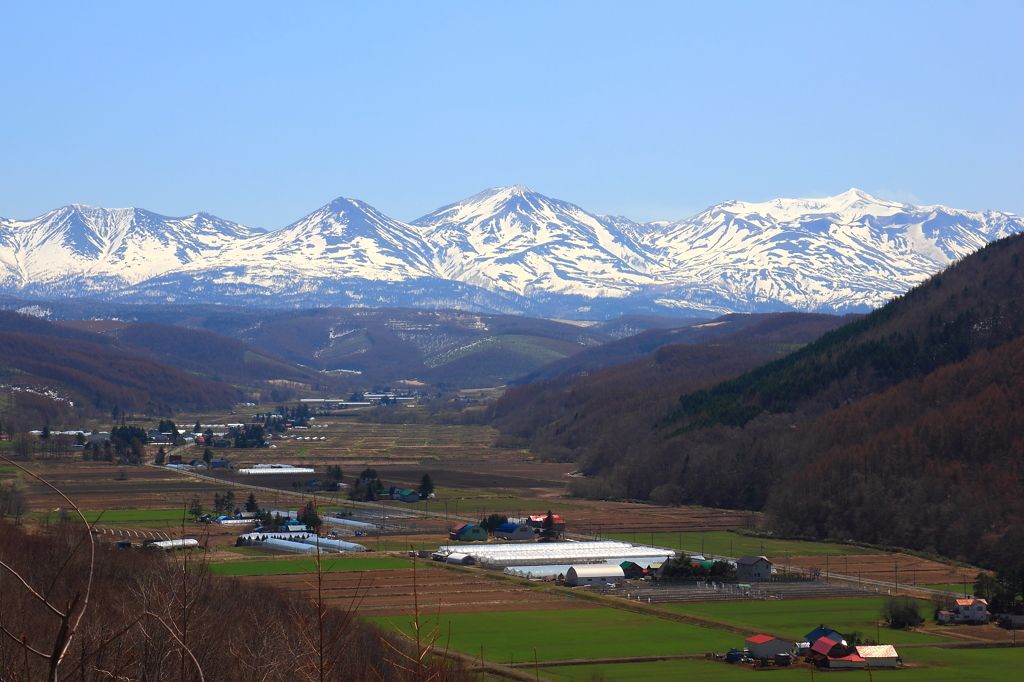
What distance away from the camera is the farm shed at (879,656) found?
52.0 m

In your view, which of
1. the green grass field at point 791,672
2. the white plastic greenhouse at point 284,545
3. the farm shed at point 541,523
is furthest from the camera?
the farm shed at point 541,523

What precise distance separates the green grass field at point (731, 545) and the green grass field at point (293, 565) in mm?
22834

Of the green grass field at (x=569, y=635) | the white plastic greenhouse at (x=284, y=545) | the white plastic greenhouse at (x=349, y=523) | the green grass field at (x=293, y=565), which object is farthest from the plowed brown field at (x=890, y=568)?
the white plastic greenhouse at (x=284, y=545)

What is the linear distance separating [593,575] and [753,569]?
1069 cm

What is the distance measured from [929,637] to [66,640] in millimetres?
57235

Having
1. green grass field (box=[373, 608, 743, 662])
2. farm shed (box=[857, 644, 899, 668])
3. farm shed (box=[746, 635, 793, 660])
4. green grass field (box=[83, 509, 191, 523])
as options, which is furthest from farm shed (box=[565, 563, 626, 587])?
green grass field (box=[83, 509, 191, 523])

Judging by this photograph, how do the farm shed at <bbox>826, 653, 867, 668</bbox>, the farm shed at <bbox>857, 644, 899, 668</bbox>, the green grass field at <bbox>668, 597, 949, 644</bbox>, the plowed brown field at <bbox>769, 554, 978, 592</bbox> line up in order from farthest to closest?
the plowed brown field at <bbox>769, 554, 978, 592</bbox>
the green grass field at <bbox>668, 597, 949, 644</bbox>
the farm shed at <bbox>826, 653, 867, 668</bbox>
the farm shed at <bbox>857, 644, 899, 668</bbox>

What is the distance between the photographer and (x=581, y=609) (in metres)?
66.8

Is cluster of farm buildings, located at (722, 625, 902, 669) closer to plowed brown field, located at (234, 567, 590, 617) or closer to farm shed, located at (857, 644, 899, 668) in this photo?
farm shed, located at (857, 644, 899, 668)

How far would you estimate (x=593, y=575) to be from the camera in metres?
76.7

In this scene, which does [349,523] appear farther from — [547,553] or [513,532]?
[547,553]

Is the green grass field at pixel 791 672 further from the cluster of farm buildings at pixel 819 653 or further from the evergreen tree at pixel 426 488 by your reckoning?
the evergreen tree at pixel 426 488

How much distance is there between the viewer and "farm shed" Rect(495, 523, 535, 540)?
96.1 meters

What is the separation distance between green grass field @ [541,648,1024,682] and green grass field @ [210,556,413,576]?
24383mm
